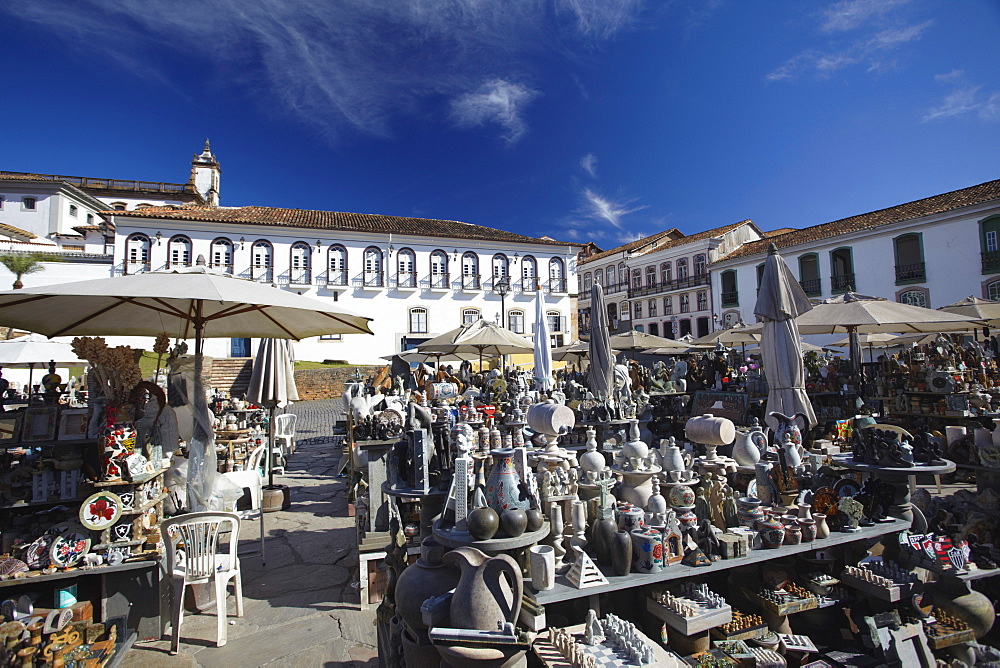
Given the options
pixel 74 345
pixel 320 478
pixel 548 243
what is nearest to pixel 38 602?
pixel 74 345

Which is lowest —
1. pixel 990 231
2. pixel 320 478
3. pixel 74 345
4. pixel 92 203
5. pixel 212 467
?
pixel 320 478

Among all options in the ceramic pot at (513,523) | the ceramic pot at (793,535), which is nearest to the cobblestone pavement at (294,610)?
the ceramic pot at (513,523)

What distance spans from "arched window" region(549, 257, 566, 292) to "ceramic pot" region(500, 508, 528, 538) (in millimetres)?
28003

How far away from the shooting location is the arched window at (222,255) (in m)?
24.6

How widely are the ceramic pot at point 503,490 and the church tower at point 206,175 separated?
47.0 m

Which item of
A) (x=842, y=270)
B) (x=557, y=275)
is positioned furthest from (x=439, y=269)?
(x=842, y=270)

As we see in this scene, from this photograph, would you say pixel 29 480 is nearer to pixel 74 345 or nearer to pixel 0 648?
pixel 74 345

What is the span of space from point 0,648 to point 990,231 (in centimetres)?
2852

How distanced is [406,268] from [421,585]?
2643 centimetres

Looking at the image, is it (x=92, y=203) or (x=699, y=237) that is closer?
(x=699, y=237)

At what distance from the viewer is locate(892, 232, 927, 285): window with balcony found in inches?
834

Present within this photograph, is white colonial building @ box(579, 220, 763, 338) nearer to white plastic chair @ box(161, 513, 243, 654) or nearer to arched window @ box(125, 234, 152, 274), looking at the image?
arched window @ box(125, 234, 152, 274)

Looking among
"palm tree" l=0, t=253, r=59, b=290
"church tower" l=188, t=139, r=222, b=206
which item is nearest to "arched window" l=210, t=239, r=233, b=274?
"palm tree" l=0, t=253, r=59, b=290

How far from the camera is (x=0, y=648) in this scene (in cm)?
262
